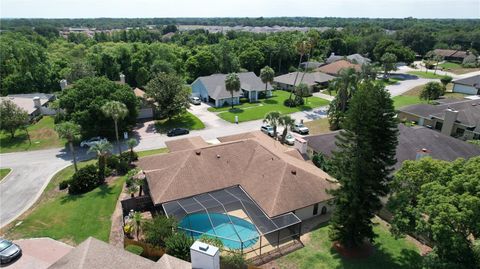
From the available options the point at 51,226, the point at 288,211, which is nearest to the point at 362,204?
the point at 288,211

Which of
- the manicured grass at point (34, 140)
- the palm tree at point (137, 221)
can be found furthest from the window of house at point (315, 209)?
the manicured grass at point (34, 140)

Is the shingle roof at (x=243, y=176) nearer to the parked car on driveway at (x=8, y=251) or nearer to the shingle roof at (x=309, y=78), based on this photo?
the parked car on driveway at (x=8, y=251)

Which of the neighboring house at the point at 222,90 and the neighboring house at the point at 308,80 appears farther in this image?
the neighboring house at the point at 308,80

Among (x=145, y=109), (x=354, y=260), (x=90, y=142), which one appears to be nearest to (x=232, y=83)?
(x=145, y=109)

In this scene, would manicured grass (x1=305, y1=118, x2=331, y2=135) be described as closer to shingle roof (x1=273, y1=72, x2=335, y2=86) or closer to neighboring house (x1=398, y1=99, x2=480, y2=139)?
neighboring house (x1=398, y1=99, x2=480, y2=139)

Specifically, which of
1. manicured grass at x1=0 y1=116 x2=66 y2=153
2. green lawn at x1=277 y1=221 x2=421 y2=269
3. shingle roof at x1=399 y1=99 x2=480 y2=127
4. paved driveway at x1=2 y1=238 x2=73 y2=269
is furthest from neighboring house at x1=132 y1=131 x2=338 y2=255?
Result: shingle roof at x1=399 y1=99 x2=480 y2=127

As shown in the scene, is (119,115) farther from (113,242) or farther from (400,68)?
(400,68)
